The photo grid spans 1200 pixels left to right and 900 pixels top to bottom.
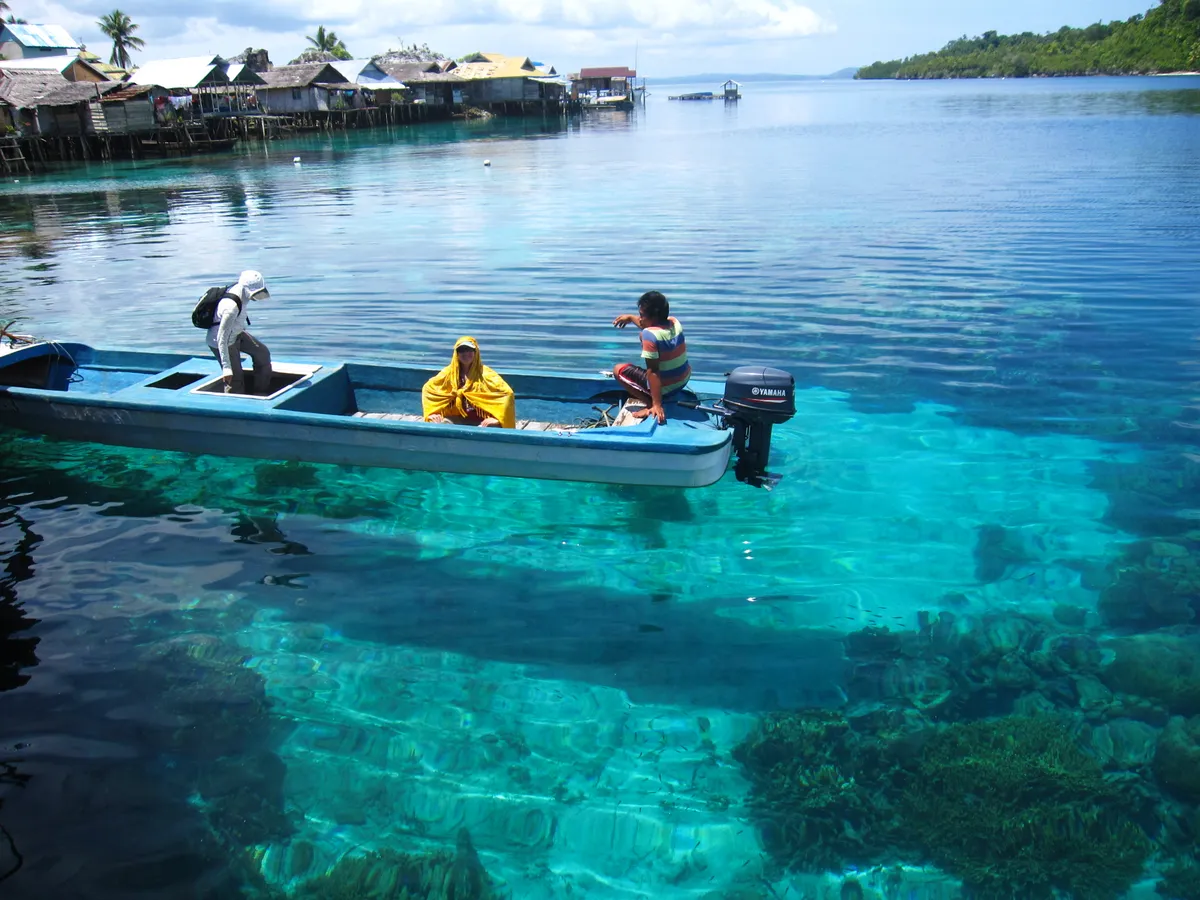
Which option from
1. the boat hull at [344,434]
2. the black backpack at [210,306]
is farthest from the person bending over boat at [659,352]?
the black backpack at [210,306]

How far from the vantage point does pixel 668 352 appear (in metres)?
8.55

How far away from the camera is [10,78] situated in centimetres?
4512

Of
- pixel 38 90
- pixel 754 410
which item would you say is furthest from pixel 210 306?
pixel 38 90

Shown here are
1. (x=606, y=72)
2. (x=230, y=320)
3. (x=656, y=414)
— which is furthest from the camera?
(x=606, y=72)

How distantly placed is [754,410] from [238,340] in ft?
18.7

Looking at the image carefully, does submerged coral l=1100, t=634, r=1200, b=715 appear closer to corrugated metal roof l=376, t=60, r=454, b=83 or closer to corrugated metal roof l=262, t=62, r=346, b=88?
corrugated metal roof l=262, t=62, r=346, b=88

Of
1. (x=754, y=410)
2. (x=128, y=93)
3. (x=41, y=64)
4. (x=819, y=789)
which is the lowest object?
(x=819, y=789)

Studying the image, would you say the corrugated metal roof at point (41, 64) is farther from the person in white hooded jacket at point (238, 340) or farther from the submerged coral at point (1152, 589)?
the submerged coral at point (1152, 589)

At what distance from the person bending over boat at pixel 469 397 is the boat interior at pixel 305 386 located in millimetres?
334

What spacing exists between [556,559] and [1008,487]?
16.2ft

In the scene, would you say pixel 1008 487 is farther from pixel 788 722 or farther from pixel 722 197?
pixel 722 197

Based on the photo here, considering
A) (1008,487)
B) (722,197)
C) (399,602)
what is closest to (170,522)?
(399,602)

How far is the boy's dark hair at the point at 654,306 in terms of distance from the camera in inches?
328

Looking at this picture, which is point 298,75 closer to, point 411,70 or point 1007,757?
point 411,70
